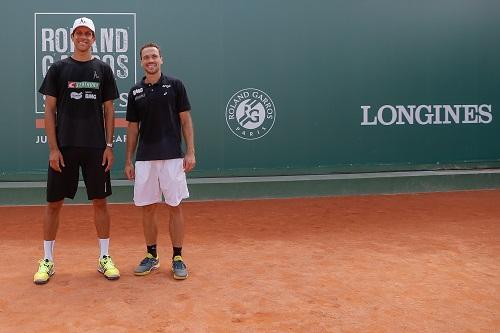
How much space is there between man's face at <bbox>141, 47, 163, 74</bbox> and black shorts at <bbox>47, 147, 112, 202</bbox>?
59 centimetres

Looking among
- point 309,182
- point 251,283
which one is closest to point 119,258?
point 251,283

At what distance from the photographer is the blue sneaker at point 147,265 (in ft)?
9.72

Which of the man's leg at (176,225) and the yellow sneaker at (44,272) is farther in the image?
the man's leg at (176,225)

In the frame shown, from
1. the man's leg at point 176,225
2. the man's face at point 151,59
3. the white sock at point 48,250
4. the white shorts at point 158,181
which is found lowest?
the white sock at point 48,250

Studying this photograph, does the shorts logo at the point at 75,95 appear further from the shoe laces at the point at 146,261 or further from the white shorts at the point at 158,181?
the shoe laces at the point at 146,261

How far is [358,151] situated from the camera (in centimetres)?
651

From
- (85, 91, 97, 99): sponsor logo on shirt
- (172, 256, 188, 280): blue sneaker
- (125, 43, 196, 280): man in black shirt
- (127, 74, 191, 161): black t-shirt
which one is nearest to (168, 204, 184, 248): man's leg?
(125, 43, 196, 280): man in black shirt

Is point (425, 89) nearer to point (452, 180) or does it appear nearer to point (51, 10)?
point (452, 180)

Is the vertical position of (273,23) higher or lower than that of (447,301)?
higher

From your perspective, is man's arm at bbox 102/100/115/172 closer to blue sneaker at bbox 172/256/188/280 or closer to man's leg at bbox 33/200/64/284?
man's leg at bbox 33/200/64/284

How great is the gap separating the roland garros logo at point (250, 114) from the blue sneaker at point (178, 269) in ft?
11.4

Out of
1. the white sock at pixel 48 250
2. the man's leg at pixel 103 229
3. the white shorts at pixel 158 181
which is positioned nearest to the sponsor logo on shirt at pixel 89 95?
the white shorts at pixel 158 181

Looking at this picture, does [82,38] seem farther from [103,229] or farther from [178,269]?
[178,269]

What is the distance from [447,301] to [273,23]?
15.4 ft
